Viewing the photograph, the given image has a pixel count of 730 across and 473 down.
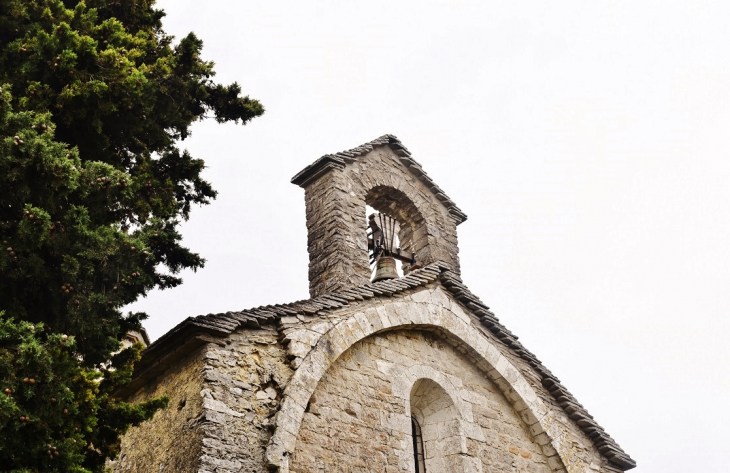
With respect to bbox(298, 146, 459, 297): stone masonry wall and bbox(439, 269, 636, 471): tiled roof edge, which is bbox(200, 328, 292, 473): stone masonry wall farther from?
bbox(439, 269, 636, 471): tiled roof edge

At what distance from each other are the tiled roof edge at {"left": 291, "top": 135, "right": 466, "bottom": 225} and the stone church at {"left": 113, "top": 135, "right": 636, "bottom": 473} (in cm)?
2

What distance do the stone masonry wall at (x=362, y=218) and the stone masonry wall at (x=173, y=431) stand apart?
2.00 meters

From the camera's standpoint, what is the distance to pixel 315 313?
21.6 feet

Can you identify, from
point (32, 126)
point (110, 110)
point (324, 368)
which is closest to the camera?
point (32, 126)

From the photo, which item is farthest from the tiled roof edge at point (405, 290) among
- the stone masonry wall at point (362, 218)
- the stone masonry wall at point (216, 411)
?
the stone masonry wall at point (362, 218)

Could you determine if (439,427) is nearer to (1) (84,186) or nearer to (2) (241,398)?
(2) (241,398)

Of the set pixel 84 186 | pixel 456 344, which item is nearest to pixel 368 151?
pixel 456 344

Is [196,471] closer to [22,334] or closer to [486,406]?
[22,334]


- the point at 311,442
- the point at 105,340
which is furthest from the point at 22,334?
the point at 311,442

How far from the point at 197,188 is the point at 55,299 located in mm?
2398

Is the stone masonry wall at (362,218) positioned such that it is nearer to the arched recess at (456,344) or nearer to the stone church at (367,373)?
the stone church at (367,373)

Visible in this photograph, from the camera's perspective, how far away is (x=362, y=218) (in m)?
8.63

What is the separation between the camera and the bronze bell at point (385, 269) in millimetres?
8328

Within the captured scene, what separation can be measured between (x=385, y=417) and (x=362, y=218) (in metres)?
A: 2.71
